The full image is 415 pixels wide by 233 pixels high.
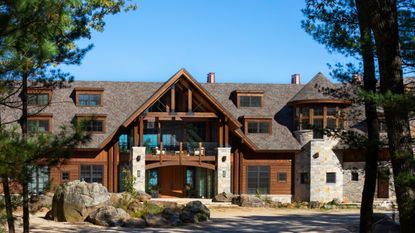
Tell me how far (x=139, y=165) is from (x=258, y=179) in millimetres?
7420

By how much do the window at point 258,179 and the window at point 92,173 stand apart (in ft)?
29.1

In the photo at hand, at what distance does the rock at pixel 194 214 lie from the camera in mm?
23031

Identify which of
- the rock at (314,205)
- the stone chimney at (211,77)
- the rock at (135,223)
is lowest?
the rock at (314,205)

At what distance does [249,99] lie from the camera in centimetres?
3903

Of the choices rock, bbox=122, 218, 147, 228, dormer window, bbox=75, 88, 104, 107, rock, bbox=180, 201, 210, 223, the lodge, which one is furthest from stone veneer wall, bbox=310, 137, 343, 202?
rock, bbox=122, 218, 147, 228

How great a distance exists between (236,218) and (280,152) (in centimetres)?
1199

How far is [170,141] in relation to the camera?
120 ft

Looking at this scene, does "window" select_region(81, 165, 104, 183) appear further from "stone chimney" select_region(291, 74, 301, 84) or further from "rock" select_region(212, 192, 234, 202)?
"stone chimney" select_region(291, 74, 301, 84)

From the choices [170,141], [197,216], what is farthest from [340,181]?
[197,216]

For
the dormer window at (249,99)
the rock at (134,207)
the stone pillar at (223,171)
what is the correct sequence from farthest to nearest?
1. the dormer window at (249,99)
2. the stone pillar at (223,171)
3. the rock at (134,207)

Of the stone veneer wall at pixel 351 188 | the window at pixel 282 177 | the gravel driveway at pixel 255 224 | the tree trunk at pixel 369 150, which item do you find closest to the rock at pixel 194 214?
the gravel driveway at pixel 255 224

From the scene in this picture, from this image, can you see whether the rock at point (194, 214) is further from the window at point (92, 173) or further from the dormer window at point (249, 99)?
the dormer window at point (249, 99)

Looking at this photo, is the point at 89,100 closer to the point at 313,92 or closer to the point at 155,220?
the point at 313,92

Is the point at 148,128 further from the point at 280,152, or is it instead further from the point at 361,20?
the point at 361,20
